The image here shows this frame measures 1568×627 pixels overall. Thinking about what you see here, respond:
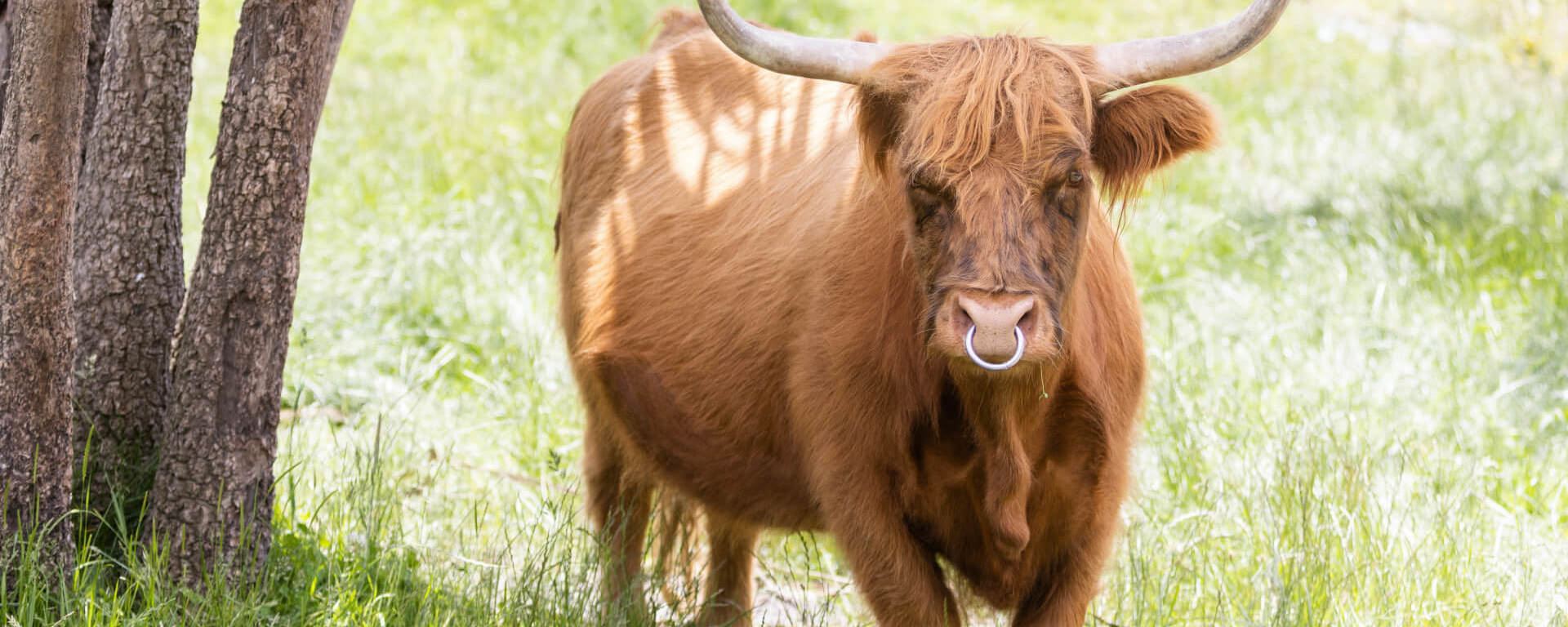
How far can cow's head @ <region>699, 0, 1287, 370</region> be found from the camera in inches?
112

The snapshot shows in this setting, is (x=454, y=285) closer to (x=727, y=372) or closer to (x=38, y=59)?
(x=727, y=372)

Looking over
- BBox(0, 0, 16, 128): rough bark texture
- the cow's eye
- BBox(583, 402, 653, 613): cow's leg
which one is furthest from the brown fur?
BBox(0, 0, 16, 128): rough bark texture

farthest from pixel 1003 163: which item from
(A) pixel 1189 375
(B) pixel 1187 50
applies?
(A) pixel 1189 375

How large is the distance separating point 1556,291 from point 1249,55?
22.8ft

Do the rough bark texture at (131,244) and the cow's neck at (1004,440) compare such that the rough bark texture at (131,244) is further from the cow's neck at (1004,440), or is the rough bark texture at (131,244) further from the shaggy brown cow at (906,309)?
the cow's neck at (1004,440)

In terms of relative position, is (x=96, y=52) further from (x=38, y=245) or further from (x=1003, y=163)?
(x=1003, y=163)

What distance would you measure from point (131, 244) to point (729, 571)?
2.28 m

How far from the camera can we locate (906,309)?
3.37 metres

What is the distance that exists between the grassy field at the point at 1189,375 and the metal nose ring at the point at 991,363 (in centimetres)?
76

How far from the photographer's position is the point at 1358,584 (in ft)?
12.9

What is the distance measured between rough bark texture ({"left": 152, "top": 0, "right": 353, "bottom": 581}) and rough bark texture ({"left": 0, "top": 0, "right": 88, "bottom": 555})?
27 cm

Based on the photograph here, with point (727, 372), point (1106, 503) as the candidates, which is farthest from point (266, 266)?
point (1106, 503)

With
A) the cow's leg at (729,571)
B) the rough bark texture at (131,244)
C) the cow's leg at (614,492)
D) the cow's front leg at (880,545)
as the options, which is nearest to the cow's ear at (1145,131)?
the cow's front leg at (880,545)

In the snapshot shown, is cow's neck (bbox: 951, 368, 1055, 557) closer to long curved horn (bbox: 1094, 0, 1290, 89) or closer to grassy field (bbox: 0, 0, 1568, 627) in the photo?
grassy field (bbox: 0, 0, 1568, 627)
